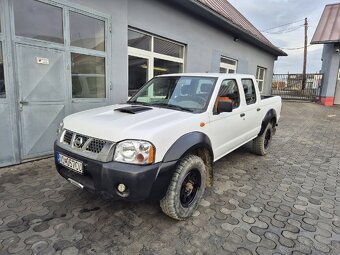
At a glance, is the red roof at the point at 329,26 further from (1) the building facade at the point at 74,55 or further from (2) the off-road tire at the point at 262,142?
(2) the off-road tire at the point at 262,142

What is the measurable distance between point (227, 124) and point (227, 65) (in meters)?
7.56

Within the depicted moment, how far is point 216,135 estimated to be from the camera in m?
3.22

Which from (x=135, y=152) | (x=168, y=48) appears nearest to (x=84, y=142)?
(x=135, y=152)

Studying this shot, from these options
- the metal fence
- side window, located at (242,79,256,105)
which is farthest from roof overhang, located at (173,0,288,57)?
the metal fence

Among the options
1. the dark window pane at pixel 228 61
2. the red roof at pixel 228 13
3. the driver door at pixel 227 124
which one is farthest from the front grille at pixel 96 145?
the dark window pane at pixel 228 61

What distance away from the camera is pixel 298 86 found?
19.7 meters

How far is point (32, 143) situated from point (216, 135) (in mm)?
3417

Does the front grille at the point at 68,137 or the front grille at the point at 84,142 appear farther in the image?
the front grille at the point at 68,137

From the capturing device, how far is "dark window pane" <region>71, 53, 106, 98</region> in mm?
4848

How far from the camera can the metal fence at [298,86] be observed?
54.6 ft

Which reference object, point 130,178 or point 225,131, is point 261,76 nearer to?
point 225,131

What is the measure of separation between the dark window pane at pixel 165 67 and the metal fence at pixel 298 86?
12768 mm

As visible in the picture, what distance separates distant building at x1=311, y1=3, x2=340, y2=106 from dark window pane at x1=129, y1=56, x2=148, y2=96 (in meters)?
12.1

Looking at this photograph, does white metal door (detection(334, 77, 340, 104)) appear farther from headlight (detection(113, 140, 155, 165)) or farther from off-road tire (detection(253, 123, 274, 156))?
headlight (detection(113, 140, 155, 165))
